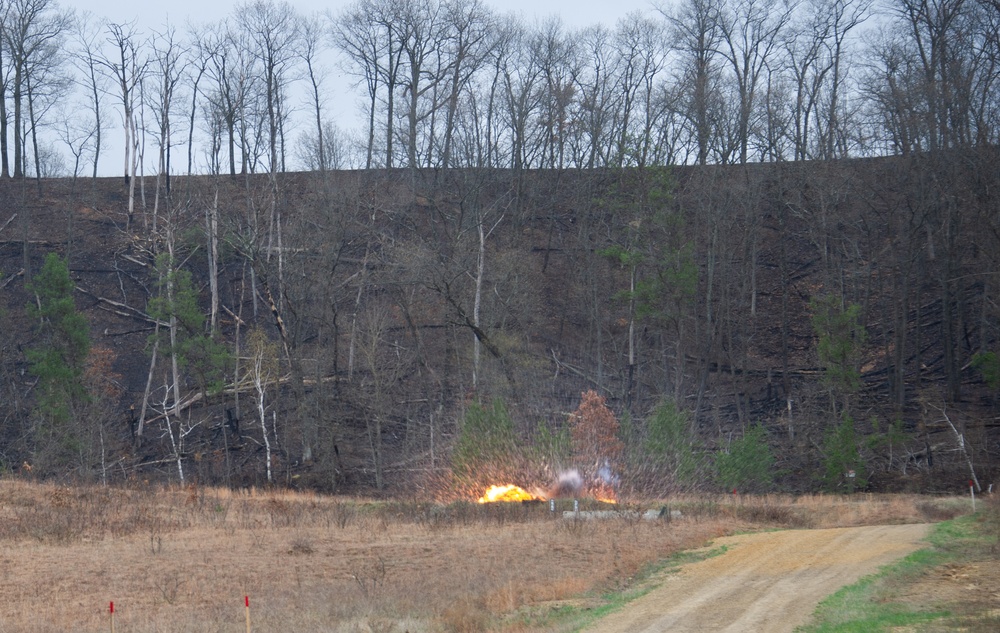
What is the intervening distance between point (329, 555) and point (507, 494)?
12.2m

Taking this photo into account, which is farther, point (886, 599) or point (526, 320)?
point (526, 320)

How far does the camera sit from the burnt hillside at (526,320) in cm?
4244

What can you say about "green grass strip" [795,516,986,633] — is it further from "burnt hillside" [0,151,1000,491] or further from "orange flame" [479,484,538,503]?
"burnt hillside" [0,151,1000,491]

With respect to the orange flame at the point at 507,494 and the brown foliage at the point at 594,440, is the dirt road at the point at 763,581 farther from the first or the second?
the orange flame at the point at 507,494

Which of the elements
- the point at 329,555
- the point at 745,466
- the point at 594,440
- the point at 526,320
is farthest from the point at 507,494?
the point at 526,320

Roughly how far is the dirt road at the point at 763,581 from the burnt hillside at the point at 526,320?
1563cm

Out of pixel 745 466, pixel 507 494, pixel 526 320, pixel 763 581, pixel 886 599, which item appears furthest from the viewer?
pixel 526 320

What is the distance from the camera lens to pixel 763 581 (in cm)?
1666

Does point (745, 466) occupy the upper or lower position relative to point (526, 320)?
lower

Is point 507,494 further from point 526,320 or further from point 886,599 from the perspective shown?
point 886,599

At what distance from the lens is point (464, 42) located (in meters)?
59.1

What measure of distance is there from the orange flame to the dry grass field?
255 centimetres

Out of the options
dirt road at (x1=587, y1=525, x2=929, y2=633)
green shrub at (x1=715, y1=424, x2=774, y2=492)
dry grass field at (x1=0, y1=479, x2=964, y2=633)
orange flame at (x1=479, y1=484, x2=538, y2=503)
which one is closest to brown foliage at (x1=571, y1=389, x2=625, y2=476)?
orange flame at (x1=479, y1=484, x2=538, y2=503)

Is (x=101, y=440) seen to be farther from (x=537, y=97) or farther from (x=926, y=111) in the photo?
(x=926, y=111)
